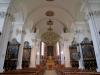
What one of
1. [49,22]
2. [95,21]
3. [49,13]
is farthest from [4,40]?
[49,22]

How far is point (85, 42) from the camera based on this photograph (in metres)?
9.32

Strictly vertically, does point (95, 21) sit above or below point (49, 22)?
below

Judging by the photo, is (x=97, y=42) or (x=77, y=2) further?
(x=77, y=2)

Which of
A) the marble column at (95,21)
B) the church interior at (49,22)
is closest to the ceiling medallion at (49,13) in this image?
the church interior at (49,22)

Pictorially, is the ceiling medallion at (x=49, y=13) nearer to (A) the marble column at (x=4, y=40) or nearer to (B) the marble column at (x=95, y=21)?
(B) the marble column at (x=95, y=21)

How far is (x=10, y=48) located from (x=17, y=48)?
64 cm

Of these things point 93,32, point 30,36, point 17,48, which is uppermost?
point 30,36

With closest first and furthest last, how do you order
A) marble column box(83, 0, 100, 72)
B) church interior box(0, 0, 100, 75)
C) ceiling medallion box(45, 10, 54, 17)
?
1. church interior box(0, 0, 100, 75)
2. marble column box(83, 0, 100, 72)
3. ceiling medallion box(45, 10, 54, 17)

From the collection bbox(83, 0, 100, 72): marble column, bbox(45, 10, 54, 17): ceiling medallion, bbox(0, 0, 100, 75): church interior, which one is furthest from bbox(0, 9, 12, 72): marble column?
bbox(45, 10, 54, 17): ceiling medallion

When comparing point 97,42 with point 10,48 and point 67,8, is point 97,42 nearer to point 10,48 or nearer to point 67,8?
point 67,8

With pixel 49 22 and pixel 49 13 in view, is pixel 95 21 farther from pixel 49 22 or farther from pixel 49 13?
pixel 49 22

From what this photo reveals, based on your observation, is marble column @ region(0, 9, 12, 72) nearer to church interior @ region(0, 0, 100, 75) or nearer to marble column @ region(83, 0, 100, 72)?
church interior @ region(0, 0, 100, 75)

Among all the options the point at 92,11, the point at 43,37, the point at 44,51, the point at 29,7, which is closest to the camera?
the point at 92,11

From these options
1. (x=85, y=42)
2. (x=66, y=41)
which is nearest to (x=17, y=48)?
(x=85, y=42)
